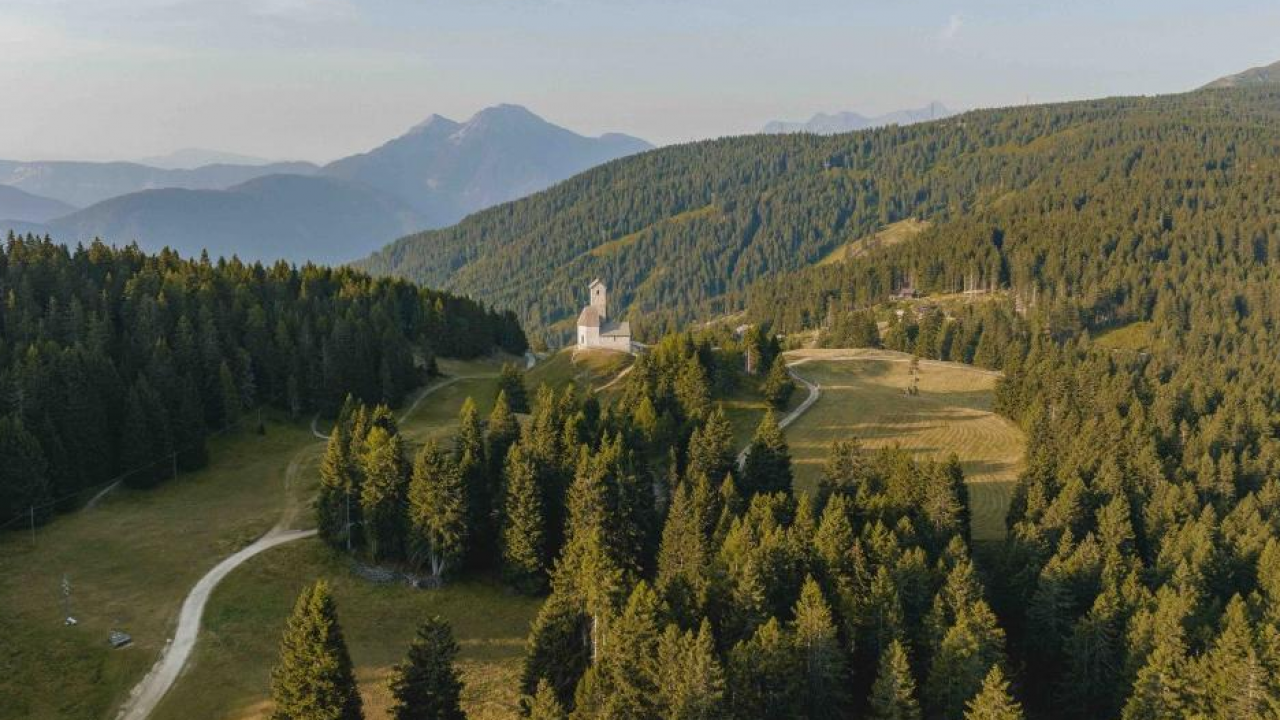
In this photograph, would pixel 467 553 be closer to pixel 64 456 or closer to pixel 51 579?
pixel 51 579

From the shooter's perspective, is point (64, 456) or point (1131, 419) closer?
point (64, 456)

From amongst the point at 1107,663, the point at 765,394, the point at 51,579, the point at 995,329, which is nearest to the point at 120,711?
the point at 51,579

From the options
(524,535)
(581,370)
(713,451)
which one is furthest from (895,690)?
(581,370)

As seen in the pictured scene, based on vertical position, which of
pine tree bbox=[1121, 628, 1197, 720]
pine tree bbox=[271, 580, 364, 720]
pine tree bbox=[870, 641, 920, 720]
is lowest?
pine tree bbox=[1121, 628, 1197, 720]

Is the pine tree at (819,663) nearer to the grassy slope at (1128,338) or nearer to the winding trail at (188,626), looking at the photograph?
the winding trail at (188,626)

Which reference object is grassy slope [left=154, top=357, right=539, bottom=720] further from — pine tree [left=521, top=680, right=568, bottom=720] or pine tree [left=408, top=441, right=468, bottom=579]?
pine tree [left=521, top=680, right=568, bottom=720]

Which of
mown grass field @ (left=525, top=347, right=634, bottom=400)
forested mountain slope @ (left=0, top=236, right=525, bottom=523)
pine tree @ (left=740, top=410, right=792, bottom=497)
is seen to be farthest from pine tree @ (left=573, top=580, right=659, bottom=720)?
mown grass field @ (left=525, top=347, right=634, bottom=400)

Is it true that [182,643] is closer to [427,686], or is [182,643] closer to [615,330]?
[427,686]
